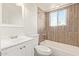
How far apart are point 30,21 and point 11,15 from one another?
0.98 feet

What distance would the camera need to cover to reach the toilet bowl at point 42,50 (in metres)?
1.32

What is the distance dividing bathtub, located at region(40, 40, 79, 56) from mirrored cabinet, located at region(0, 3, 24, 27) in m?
0.49

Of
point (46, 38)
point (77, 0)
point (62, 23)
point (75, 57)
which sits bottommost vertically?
point (75, 57)

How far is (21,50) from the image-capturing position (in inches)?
52.9

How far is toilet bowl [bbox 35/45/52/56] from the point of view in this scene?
4.34ft

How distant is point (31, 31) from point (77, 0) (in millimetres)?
773

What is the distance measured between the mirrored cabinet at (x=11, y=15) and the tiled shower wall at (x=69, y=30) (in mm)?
461

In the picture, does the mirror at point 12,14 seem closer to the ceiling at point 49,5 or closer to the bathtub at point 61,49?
the ceiling at point 49,5

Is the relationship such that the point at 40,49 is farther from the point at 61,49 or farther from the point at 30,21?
the point at 30,21

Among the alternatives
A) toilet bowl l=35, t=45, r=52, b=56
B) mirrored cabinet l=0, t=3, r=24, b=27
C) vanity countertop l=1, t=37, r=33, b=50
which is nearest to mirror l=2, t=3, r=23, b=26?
mirrored cabinet l=0, t=3, r=24, b=27

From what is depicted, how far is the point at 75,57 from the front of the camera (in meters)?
1.26

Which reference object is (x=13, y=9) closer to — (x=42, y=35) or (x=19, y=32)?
(x=19, y=32)

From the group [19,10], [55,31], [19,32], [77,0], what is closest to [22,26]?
[19,32]

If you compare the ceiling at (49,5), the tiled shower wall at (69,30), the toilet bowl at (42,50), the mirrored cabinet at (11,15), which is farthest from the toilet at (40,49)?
the ceiling at (49,5)
